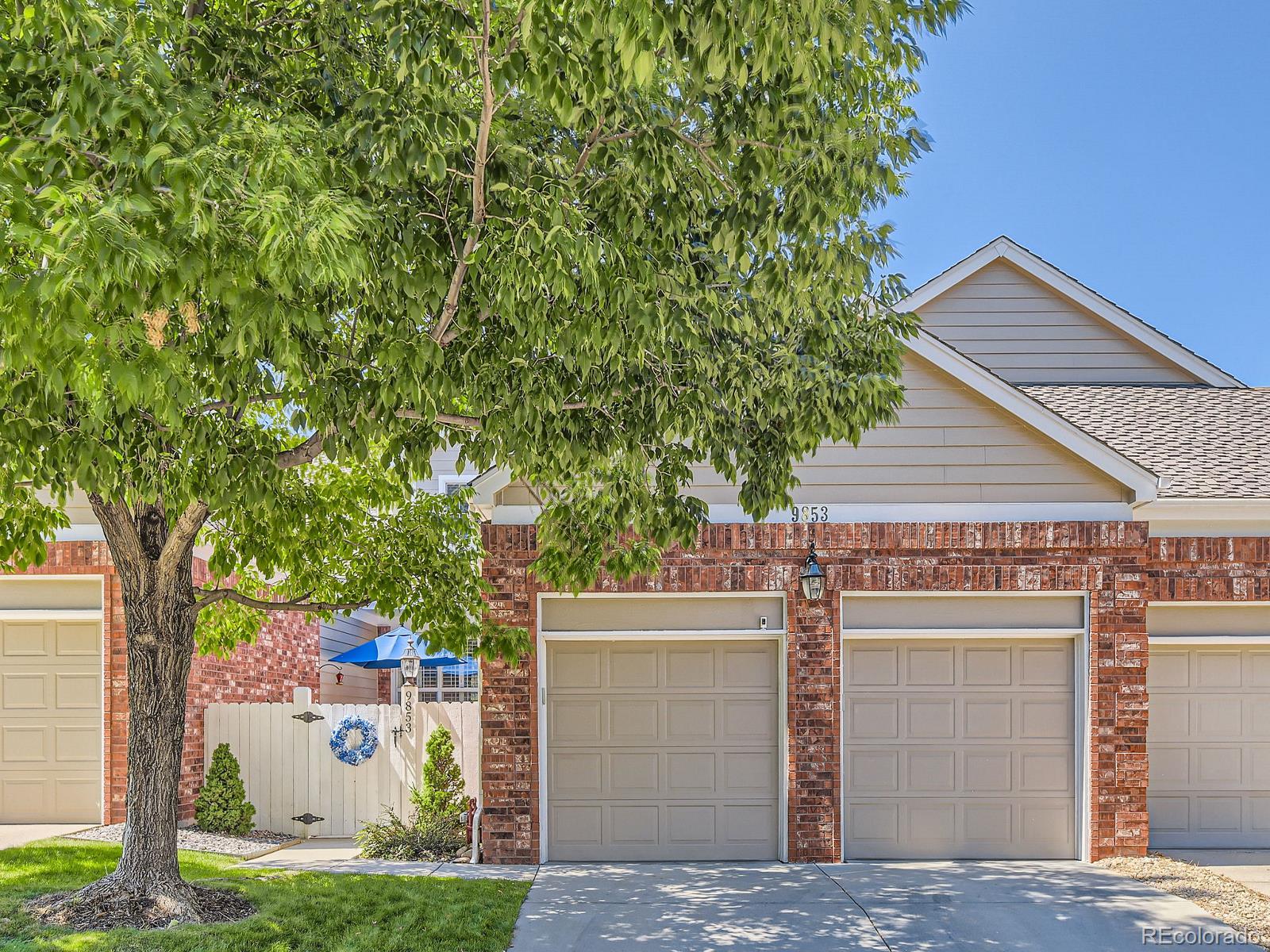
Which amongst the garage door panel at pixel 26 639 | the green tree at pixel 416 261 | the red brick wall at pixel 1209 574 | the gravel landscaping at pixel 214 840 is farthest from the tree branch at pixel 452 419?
the red brick wall at pixel 1209 574

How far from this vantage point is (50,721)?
11656 millimetres

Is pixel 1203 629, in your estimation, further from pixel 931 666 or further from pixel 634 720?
pixel 634 720


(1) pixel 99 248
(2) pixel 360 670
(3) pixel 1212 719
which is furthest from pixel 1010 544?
(2) pixel 360 670

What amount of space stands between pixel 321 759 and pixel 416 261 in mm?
7423

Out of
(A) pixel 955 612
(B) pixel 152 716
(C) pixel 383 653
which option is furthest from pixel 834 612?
(C) pixel 383 653

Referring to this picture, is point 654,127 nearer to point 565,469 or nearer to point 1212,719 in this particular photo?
point 565,469

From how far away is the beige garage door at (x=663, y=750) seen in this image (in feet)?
35.0

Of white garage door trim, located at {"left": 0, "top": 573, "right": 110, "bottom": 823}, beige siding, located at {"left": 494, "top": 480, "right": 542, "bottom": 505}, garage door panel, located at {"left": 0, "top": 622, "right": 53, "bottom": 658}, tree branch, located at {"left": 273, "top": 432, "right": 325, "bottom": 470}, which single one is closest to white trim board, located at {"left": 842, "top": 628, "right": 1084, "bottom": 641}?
beige siding, located at {"left": 494, "top": 480, "right": 542, "bottom": 505}


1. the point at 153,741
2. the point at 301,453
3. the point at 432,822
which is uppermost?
the point at 301,453

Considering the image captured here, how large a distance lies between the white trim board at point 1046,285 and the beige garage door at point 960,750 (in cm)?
492

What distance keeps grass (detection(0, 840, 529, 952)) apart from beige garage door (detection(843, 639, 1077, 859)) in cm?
351

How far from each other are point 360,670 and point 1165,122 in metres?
15.5

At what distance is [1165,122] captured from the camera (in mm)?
17203

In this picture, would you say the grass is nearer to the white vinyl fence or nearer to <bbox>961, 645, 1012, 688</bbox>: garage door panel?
the white vinyl fence
